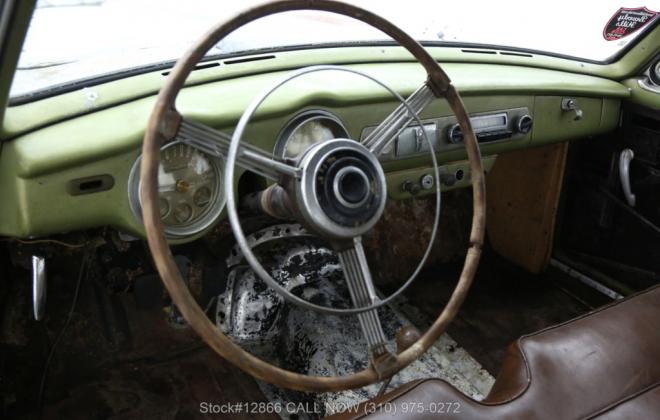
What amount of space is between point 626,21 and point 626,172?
1.87ft

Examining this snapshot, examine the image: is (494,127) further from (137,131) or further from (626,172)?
(137,131)

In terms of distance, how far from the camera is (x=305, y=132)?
5.18ft

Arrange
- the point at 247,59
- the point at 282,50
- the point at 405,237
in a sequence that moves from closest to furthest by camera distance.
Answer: the point at 247,59 → the point at 282,50 → the point at 405,237

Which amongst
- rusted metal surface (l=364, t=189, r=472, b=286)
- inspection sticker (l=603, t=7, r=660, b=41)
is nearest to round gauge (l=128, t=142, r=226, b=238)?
rusted metal surface (l=364, t=189, r=472, b=286)

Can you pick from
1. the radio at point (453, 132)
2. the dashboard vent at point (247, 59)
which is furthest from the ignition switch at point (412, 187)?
the dashboard vent at point (247, 59)

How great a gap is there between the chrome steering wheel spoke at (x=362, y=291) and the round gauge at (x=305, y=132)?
1.30 feet

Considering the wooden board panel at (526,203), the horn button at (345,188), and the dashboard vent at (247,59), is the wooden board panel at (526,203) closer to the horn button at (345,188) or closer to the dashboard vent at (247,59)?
the dashboard vent at (247,59)

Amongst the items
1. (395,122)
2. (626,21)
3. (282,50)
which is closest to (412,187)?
(282,50)

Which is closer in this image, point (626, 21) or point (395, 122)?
point (395, 122)

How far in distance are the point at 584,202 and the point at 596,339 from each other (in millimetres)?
1323

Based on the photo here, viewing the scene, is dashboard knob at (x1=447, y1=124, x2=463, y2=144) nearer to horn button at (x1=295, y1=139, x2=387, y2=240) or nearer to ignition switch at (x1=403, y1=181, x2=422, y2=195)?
ignition switch at (x1=403, y1=181, x2=422, y2=195)

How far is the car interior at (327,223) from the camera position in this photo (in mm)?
1169

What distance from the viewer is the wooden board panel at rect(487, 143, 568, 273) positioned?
2605 mm

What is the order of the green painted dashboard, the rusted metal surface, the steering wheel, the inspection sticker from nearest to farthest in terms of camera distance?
1. the steering wheel
2. the green painted dashboard
3. the inspection sticker
4. the rusted metal surface
